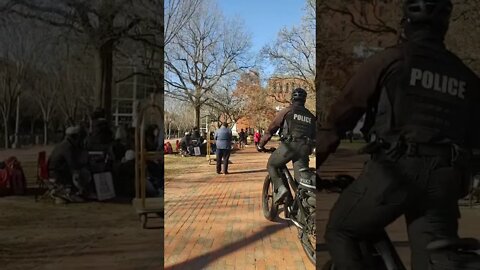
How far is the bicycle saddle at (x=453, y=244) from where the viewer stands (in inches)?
102

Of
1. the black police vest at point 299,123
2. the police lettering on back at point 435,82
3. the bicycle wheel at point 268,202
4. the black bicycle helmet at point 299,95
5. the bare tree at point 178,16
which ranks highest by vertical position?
the bare tree at point 178,16

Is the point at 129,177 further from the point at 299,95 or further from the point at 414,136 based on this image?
the point at 299,95

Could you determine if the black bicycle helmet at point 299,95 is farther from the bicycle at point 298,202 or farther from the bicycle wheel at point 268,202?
the bicycle wheel at point 268,202

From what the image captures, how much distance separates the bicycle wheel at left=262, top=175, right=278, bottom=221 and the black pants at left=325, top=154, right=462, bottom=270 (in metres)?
2.22

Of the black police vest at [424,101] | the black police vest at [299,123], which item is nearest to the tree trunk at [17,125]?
the black police vest at [424,101]

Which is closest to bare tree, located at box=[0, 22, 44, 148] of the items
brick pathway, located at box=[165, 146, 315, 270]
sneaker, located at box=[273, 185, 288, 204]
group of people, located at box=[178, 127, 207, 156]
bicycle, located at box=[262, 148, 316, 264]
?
brick pathway, located at box=[165, 146, 315, 270]

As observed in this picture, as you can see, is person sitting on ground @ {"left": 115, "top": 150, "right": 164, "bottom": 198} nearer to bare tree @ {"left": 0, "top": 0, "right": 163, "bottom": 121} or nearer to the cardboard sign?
the cardboard sign

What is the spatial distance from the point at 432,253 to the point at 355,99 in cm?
86

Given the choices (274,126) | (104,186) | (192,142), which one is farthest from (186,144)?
(104,186)

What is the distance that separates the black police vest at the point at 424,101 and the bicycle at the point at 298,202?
6.58 feet

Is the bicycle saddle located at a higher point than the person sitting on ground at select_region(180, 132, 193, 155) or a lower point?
lower

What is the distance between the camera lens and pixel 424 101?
266 cm

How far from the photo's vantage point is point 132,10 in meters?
3.31

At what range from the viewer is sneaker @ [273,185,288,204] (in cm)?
518
